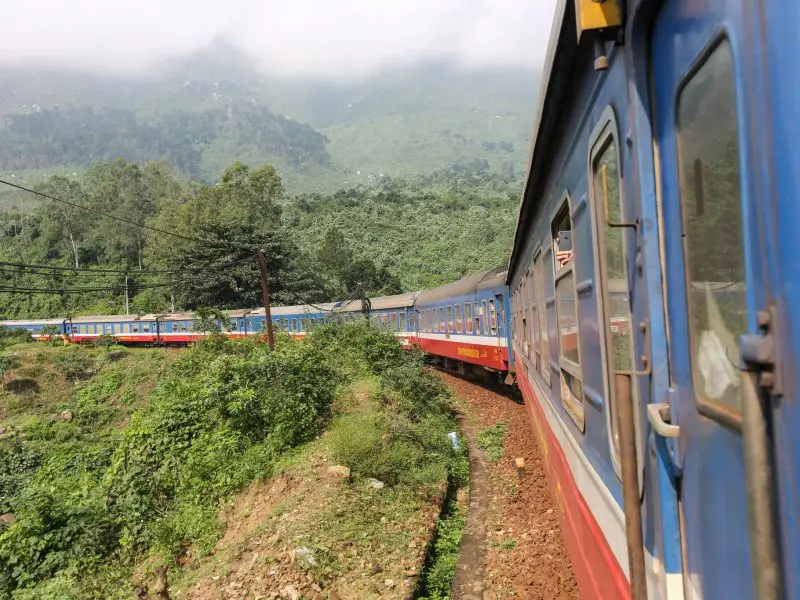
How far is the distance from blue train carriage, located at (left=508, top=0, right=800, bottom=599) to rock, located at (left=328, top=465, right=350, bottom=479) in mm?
6333

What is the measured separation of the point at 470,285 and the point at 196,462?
28.8 feet

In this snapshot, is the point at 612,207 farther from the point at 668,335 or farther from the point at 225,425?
the point at 225,425

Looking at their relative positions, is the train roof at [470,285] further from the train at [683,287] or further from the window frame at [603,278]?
the window frame at [603,278]

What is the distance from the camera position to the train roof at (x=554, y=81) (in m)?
2.46

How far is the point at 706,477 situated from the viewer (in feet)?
5.26

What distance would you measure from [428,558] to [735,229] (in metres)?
6.91

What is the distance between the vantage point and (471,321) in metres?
17.3

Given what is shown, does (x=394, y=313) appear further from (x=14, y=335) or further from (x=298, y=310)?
(x=14, y=335)

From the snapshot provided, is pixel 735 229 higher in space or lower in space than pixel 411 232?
lower

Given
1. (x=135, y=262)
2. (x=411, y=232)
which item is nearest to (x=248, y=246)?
(x=411, y=232)

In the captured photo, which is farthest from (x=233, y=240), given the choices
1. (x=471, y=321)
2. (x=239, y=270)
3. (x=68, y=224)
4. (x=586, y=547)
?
(x=586, y=547)

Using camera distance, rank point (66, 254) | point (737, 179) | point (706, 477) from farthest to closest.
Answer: point (66, 254)
point (706, 477)
point (737, 179)

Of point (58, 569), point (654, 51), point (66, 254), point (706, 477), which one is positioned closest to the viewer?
point (706, 477)

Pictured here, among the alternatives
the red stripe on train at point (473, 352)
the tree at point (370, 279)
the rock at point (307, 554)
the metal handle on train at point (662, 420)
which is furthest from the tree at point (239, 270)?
the metal handle on train at point (662, 420)
